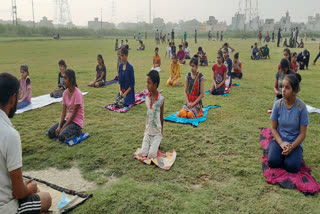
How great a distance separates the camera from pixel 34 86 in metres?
10.8

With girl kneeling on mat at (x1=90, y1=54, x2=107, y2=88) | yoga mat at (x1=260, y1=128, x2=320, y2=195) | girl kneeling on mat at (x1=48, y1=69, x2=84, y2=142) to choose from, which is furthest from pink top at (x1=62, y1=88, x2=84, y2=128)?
girl kneeling on mat at (x1=90, y1=54, x2=107, y2=88)

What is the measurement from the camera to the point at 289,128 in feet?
13.5

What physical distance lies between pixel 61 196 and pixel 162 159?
1695 millimetres

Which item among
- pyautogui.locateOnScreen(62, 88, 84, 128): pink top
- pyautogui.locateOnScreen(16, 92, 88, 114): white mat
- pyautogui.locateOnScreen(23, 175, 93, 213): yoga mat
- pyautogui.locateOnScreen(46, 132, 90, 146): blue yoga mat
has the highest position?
pyautogui.locateOnScreen(62, 88, 84, 128): pink top

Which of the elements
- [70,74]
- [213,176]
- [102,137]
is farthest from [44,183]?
[213,176]

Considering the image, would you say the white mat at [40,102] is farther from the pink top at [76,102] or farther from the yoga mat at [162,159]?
the yoga mat at [162,159]

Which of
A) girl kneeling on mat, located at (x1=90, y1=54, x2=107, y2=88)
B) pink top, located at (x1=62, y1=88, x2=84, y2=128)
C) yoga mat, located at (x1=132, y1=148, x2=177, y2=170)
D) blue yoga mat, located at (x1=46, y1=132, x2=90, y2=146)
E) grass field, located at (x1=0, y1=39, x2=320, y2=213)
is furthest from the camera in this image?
girl kneeling on mat, located at (x1=90, y1=54, x2=107, y2=88)

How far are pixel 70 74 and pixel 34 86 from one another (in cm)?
669

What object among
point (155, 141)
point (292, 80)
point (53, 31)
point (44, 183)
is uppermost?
point (53, 31)

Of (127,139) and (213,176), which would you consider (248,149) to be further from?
(127,139)

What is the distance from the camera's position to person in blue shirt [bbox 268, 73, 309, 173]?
393 centimetres

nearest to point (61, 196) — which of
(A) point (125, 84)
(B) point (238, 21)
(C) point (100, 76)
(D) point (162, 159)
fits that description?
(D) point (162, 159)

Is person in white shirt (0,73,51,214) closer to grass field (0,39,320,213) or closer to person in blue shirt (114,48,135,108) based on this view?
grass field (0,39,320,213)

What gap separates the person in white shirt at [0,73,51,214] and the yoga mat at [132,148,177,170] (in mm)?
2018
